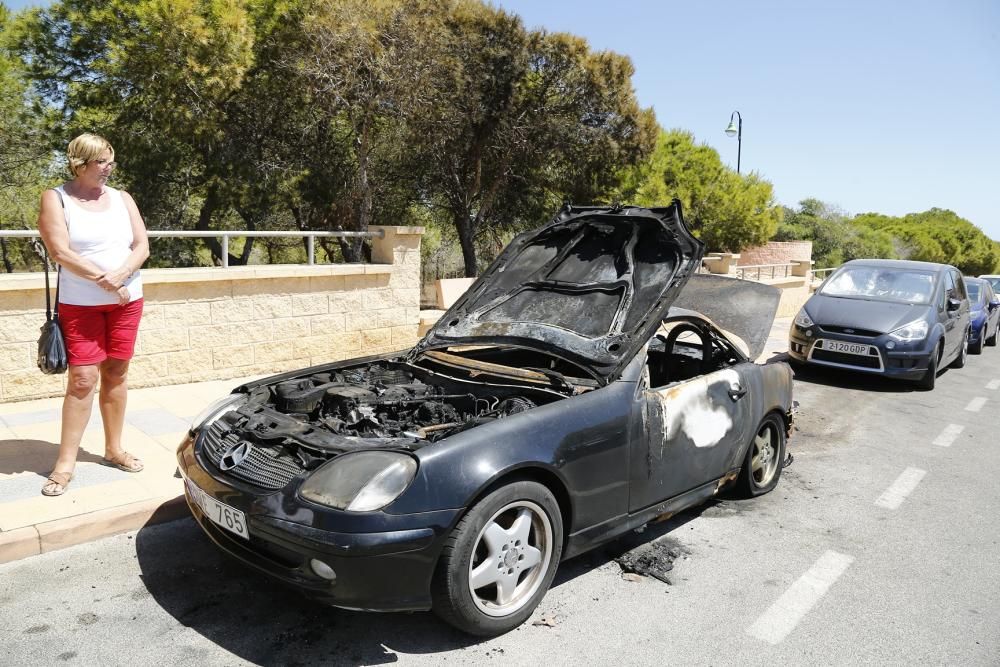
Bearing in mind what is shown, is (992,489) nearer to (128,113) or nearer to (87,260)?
(87,260)

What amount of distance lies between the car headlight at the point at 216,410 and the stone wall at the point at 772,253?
27.2 m

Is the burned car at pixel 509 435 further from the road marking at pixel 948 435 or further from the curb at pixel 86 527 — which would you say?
the road marking at pixel 948 435

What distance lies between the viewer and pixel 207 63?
13.2 metres

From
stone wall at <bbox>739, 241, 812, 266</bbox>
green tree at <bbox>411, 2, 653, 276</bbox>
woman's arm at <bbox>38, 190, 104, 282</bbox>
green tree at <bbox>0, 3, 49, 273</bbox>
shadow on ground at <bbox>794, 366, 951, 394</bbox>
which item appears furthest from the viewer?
stone wall at <bbox>739, 241, 812, 266</bbox>

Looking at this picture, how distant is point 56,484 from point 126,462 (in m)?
0.47

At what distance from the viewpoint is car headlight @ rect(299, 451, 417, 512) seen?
9.48 ft

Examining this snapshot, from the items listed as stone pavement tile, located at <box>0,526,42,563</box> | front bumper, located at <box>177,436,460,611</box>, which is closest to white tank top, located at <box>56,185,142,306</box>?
stone pavement tile, located at <box>0,526,42,563</box>

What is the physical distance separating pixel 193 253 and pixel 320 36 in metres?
7.03

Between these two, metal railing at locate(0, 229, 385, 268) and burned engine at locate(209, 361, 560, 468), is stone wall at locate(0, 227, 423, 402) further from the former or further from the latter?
burned engine at locate(209, 361, 560, 468)

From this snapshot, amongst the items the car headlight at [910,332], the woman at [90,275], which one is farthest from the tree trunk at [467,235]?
the woman at [90,275]

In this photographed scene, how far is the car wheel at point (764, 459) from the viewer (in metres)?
4.85

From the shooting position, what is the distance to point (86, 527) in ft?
13.3

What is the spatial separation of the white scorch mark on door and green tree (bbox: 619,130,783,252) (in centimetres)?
2346

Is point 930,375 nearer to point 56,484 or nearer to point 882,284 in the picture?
point 882,284
